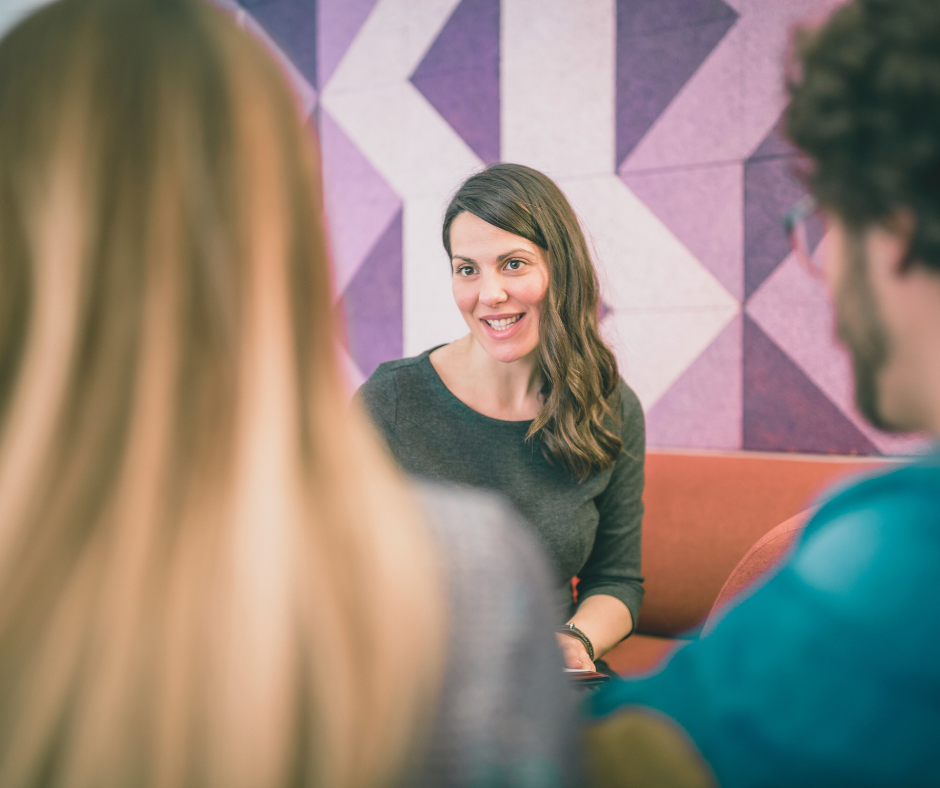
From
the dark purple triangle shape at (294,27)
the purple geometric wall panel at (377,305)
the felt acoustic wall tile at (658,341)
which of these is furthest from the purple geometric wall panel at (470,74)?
the felt acoustic wall tile at (658,341)

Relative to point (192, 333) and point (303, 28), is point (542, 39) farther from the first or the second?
point (192, 333)

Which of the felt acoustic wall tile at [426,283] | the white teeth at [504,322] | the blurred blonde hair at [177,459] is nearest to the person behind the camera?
the blurred blonde hair at [177,459]

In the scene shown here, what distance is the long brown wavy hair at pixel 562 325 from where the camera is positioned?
142 centimetres

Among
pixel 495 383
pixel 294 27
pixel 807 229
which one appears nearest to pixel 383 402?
pixel 495 383

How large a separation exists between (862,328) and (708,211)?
5.33ft

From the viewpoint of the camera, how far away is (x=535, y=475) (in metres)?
1.43

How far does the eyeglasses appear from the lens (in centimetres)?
65

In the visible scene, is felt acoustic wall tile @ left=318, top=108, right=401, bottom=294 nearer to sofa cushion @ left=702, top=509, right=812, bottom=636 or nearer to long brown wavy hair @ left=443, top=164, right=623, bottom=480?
long brown wavy hair @ left=443, top=164, right=623, bottom=480

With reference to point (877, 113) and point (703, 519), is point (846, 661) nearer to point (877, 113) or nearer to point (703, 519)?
point (877, 113)

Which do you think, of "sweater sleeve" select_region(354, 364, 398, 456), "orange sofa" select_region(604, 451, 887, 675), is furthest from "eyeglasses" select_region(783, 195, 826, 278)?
"orange sofa" select_region(604, 451, 887, 675)

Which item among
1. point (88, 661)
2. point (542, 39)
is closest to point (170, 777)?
point (88, 661)

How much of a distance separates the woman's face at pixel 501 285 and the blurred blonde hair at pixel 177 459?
1.07m

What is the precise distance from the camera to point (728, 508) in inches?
73.9

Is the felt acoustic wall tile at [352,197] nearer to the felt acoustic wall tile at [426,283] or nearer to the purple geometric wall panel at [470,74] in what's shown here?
the felt acoustic wall tile at [426,283]
